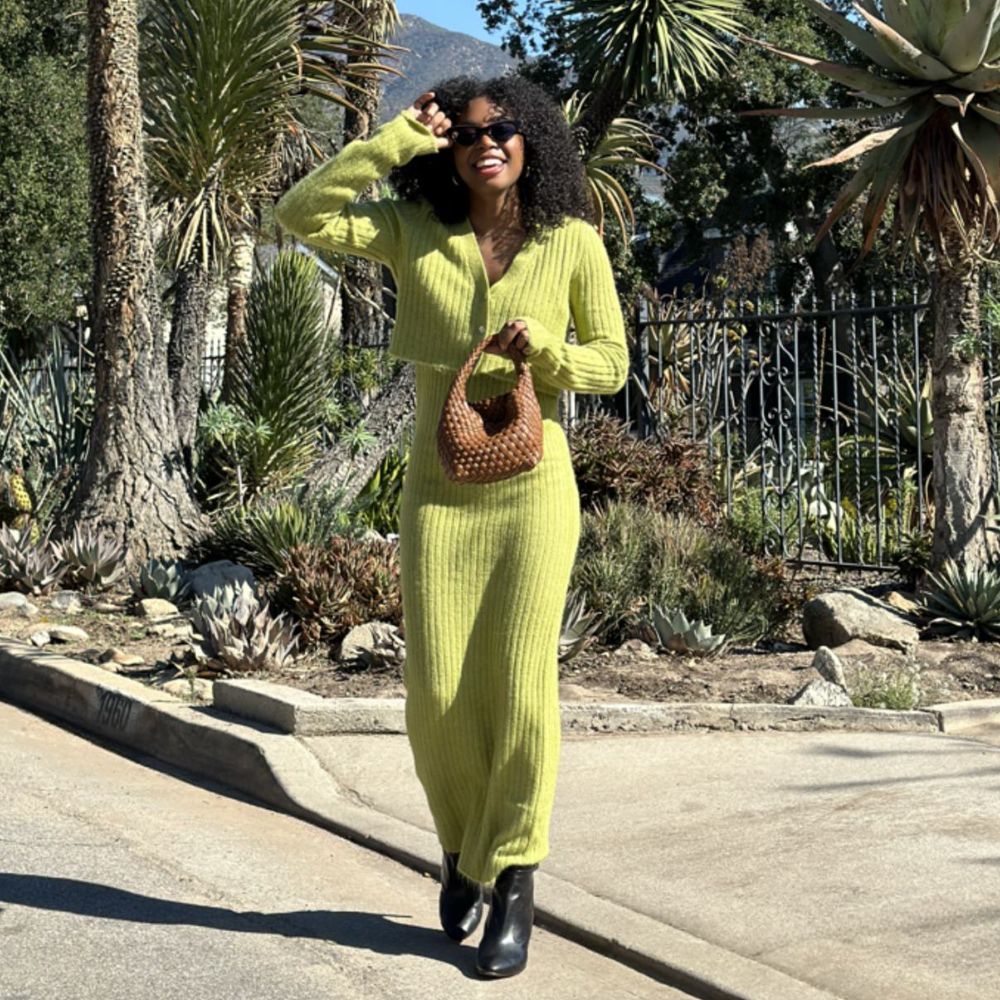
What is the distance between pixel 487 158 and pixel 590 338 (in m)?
0.57

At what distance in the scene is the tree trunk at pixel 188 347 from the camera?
1263 centimetres

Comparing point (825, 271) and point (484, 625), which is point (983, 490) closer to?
point (484, 625)

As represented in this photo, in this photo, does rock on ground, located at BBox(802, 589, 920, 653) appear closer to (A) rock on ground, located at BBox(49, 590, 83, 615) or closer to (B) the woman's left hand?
(A) rock on ground, located at BBox(49, 590, 83, 615)

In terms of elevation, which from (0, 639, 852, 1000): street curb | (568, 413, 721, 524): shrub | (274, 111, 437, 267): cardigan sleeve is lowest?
(0, 639, 852, 1000): street curb

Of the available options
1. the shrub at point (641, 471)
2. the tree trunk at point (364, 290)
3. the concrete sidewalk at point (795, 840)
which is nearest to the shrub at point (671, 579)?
the shrub at point (641, 471)

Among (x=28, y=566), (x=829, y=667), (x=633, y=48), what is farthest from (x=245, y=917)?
(x=633, y=48)

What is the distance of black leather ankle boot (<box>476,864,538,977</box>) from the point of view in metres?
4.46

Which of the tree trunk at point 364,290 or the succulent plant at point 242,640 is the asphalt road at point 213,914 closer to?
the succulent plant at point 242,640

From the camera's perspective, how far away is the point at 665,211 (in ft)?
122

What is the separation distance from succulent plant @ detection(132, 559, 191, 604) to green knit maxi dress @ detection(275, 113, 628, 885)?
607cm

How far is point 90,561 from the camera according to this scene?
10.9 m

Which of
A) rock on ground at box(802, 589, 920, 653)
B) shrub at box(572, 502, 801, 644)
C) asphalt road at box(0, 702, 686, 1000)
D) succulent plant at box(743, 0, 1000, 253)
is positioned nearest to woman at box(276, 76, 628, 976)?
asphalt road at box(0, 702, 686, 1000)

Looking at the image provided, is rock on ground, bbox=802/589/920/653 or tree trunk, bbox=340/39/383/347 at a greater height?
tree trunk, bbox=340/39/383/347

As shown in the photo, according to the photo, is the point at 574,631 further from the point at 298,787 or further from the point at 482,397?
the point at 482,397
